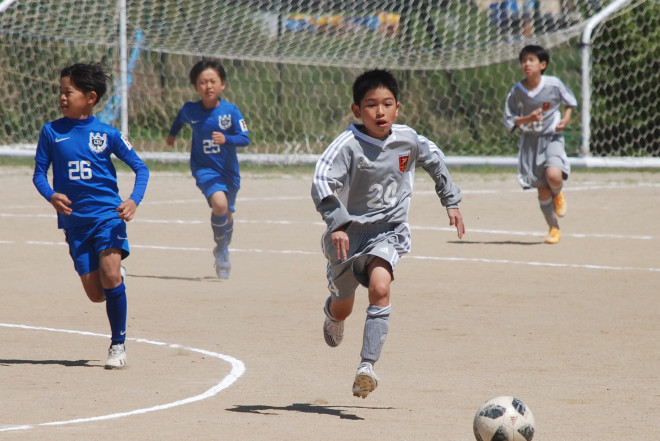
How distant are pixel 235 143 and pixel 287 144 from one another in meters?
11.3

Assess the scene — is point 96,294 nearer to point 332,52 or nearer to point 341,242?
point 341,242

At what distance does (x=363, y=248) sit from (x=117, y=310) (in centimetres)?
159

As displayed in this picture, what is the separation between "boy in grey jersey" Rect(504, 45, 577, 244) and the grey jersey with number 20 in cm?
657

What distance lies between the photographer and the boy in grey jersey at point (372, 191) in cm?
562

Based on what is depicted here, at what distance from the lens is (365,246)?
19.1 ft

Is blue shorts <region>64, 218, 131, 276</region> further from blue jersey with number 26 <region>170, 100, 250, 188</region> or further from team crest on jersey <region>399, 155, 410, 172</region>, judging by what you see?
blue jersey with number 26 <region>170, 100, 250, 188</region>

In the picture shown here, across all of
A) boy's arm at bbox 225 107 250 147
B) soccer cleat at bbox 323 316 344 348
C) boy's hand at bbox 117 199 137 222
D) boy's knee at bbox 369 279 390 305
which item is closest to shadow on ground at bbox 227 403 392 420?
boy's knee at bbox 369 279 390 305

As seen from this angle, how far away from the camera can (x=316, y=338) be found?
7285 mm

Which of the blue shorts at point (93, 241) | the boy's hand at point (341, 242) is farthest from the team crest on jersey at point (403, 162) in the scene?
the blue shorts at point (93, 241)

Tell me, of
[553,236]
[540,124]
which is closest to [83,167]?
[553,236]

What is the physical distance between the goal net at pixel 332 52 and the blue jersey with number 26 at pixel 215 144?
363 inches

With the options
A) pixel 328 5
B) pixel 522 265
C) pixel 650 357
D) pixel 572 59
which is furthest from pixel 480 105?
pixel 650 357

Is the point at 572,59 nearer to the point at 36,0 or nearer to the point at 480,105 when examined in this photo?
the point at 480,105

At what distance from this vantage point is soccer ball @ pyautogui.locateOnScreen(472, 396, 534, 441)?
4625mm
